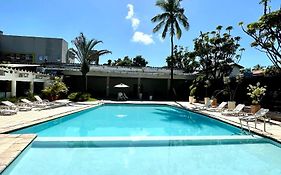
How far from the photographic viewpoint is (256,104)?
15.9m

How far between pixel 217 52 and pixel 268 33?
9747mm

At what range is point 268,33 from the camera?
57.3 feet

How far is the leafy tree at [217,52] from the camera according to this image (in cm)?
2623

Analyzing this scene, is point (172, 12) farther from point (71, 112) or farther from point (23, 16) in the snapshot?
point (71, 112)

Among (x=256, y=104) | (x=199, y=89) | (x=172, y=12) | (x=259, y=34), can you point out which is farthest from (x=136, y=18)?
(x=256, y=104)

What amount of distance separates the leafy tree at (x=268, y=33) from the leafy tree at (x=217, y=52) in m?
7.41

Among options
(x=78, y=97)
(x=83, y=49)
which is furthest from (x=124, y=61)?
(x=78, y=97)

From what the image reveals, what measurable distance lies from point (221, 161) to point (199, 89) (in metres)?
21.3

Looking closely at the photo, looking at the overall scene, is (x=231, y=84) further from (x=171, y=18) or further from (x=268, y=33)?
(x=171, y=18)

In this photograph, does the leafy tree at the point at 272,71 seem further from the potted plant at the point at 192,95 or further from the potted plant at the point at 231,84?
the potted plant at the point at 192,95

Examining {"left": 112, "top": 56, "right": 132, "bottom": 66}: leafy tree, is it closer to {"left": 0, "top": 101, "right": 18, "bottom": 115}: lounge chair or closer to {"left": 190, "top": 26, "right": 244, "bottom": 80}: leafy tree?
{"left": 190, "top": 26, "right": 244, "bottom": 80}: leafy tree

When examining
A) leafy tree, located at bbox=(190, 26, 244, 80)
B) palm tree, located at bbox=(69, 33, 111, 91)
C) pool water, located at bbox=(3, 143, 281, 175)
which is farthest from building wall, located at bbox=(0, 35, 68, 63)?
pool water, located at bbox=(3, 143, 281, 175)

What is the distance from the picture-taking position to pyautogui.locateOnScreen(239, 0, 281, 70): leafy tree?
16234 mm

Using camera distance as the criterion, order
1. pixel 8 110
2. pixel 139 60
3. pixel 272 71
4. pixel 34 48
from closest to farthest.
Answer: pixel 8 110 → pixel 272 71 → pixel 34 48 → pixel 139 60
